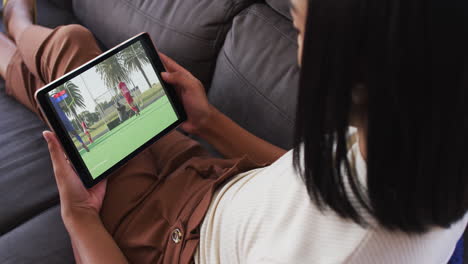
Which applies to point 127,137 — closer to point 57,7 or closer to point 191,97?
point 191,97

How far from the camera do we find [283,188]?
0.64m

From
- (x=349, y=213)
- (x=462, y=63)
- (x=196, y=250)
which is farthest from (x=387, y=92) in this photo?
(x=196, y=250)

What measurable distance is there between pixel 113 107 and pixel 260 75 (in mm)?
364

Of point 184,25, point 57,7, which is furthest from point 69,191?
point 57,7

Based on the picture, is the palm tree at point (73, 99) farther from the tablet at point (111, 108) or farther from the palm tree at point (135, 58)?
the palm tree at point (135, 58)

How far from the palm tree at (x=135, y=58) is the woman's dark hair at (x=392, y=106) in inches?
18.5

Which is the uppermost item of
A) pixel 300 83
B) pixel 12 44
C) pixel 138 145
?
pixel 300 83

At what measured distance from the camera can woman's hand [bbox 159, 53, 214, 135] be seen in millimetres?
956

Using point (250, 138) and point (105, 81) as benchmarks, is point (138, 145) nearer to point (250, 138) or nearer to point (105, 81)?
point (105, 81)

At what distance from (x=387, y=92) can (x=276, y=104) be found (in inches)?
21.8

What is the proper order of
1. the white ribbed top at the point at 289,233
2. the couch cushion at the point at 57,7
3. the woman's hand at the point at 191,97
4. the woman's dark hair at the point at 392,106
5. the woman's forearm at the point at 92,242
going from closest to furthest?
1. the woman's dark hair at the point at 392,106
2. the white ribbed top at the point at 289,233
3. the woman's forearm at the point at 92,242
4. the woman's hand at the point at 191,97
5. the couch cushion at the point at 57,7

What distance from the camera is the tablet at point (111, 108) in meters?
0.77

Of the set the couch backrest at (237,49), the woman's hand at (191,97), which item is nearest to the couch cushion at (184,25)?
the couch backrest at (237,49)

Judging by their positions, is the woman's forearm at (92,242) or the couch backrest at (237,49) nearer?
the woman's forearm at (92,242)
